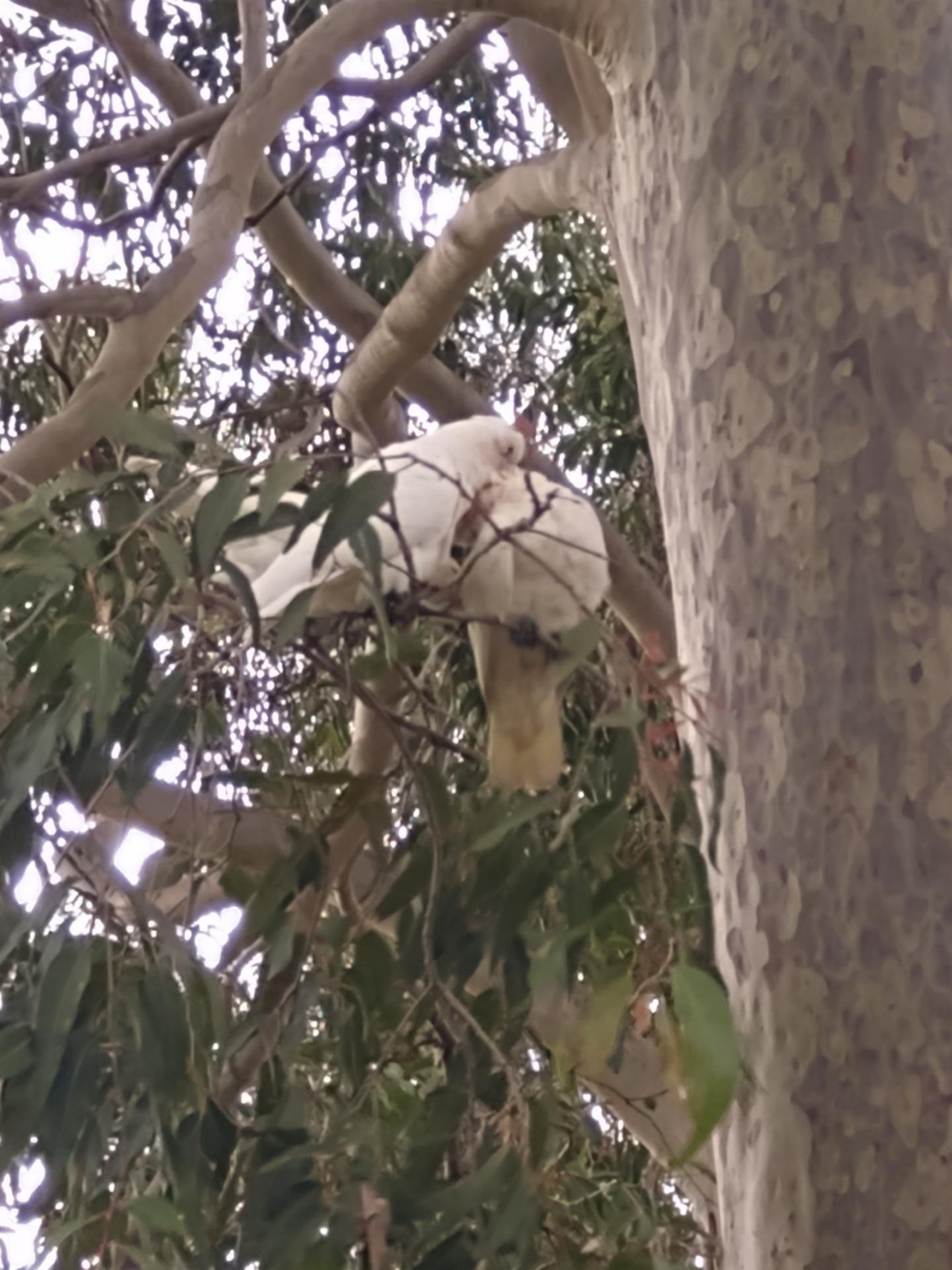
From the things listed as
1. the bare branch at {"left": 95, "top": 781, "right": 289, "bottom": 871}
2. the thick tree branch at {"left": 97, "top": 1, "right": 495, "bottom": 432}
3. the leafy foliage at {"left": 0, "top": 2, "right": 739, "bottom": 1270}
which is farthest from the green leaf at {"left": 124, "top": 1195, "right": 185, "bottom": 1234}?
the thick tree branch at {"left": 97, "top": 1, "right": 495, "bottom": 432}

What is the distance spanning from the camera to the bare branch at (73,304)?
107cm

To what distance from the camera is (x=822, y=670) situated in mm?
805

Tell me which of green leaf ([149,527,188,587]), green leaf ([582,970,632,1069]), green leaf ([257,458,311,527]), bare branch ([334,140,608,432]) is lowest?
green leaf ([582,970,632,1069])

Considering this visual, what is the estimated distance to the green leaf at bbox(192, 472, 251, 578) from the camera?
22.1 inches

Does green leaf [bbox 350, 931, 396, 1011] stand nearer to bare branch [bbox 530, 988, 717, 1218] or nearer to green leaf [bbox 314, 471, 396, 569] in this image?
bare branch [bbox 530, 988, 717, 1218]

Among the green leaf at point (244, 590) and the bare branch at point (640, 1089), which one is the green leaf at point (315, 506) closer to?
the green leaf at point (244, 590)

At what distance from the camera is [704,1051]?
0.57m

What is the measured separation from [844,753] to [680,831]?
0.54 ft

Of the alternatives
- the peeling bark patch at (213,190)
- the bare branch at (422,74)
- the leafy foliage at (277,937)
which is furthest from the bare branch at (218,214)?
the bare branch at (422,74)

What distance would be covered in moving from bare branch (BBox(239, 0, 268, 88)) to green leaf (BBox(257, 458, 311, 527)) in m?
1.13

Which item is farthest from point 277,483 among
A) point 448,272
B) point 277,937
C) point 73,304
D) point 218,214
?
point 448,272

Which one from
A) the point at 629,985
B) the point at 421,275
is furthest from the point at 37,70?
the point at 629,985

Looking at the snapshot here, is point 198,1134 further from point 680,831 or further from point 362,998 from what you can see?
point 680,831

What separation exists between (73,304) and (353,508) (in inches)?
24.1
